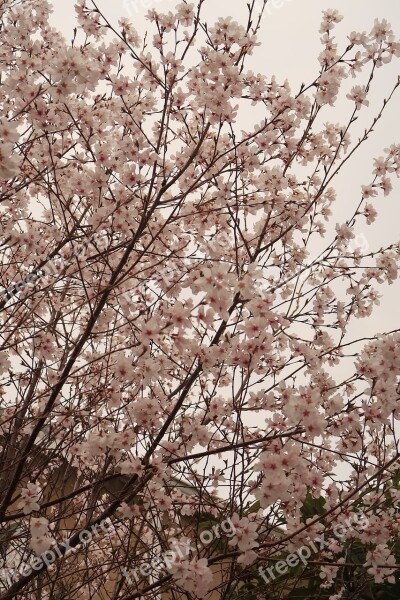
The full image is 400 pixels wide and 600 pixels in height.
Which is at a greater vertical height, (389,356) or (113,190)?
(113,190)

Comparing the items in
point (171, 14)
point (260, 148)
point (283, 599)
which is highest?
point (171, 14)

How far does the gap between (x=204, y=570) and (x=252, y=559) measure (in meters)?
0.23

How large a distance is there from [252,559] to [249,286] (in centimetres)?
116

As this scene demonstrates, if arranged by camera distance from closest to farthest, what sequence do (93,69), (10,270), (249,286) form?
(249,286) < (93,69) < (10,270)

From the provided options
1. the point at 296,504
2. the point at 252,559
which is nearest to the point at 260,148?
the point at 296,504

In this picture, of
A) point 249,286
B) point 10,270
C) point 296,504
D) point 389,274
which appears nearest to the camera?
point 249,286

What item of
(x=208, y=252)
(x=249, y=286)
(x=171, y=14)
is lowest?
(x=249, y=286)

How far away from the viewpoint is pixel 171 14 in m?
3.57

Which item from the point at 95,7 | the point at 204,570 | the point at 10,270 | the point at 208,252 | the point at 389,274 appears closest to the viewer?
the point at 204,570

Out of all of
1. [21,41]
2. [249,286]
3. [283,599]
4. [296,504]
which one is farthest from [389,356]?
[21,41]

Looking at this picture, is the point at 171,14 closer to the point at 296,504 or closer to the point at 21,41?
the point at 21,41

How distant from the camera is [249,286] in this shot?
2.63 m

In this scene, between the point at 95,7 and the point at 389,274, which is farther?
the point at 389,274

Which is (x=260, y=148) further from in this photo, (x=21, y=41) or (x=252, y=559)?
(x=252, y=559)
